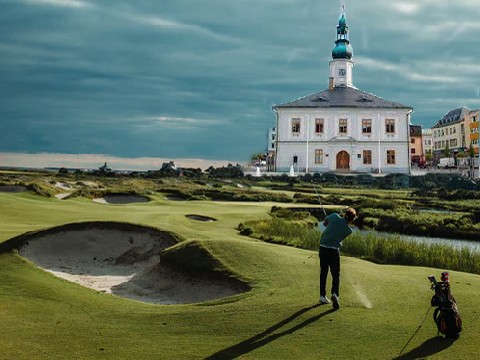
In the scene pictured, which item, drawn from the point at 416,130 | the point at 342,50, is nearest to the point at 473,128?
the point at 416,130

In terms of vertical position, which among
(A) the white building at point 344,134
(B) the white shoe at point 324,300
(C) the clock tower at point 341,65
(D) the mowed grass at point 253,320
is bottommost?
(D) the mowed grass at point 253,320

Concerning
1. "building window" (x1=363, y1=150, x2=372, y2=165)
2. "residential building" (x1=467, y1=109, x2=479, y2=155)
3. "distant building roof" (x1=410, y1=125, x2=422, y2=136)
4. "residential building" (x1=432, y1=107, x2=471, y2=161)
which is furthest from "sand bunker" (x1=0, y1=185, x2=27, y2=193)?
"distant building roof" (x1=410, y1=125, x2=422, y2=136)

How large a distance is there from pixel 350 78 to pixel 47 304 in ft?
292

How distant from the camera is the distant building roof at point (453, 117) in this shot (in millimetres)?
122144

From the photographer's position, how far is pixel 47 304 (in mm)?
12672

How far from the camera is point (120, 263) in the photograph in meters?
20.3

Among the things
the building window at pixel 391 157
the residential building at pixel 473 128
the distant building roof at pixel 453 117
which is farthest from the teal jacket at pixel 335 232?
the distant building roof at pixel 453 117

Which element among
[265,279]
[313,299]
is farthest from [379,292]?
[265,279]

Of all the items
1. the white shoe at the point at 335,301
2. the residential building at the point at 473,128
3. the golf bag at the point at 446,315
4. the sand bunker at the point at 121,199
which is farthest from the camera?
the residential building at the point at 473,128

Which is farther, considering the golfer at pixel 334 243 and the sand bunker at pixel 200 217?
the sand bunker at pixel 200 217

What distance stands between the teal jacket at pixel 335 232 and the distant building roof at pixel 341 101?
253 ft

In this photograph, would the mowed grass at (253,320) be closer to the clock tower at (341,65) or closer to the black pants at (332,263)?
the black pants at (332,263)

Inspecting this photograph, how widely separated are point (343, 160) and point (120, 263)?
237ft

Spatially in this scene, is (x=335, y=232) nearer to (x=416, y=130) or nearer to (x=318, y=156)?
(x=318, y=156)
